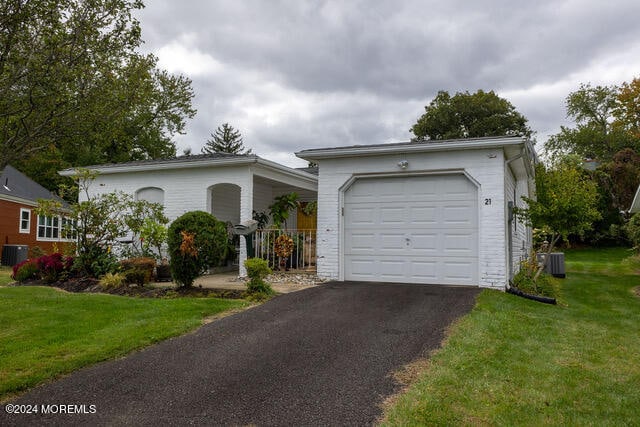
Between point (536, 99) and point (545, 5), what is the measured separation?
18321 mm

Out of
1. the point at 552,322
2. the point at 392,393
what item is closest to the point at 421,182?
the point at 552,322

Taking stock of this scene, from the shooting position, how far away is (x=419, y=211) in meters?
9.19

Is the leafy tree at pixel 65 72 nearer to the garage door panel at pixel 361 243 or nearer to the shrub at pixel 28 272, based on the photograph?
the garage door panel at pixel 361 243

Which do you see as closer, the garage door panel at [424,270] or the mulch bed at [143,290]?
the mulch bed at [143,290]

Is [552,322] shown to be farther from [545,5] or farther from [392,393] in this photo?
[545,5]

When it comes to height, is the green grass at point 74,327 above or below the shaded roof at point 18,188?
below

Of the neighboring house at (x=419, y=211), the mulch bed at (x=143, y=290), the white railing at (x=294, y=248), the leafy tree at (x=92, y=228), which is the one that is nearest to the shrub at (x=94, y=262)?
the leafy tree at (x=92, y=228)

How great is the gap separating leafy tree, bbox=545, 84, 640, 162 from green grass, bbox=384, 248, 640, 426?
92.8 ft

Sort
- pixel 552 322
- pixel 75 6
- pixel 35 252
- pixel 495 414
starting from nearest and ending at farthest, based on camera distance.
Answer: pixel 495 414 → pixel 75 6 → pixel 552 322 → pixel 35 252

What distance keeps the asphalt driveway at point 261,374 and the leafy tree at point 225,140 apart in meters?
42.4

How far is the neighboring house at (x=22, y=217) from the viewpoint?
1823 centimetres

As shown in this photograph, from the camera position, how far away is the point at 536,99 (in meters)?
25.7

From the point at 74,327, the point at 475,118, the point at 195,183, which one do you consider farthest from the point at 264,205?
the point at 475,118

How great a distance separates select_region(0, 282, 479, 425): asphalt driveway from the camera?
10.8 ft
